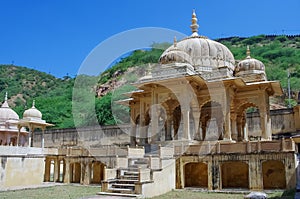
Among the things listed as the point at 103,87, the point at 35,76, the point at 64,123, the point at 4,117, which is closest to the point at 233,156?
the point at 4,117

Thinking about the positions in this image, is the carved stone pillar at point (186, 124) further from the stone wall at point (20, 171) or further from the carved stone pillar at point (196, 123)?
the stone wall at point (20, 171)

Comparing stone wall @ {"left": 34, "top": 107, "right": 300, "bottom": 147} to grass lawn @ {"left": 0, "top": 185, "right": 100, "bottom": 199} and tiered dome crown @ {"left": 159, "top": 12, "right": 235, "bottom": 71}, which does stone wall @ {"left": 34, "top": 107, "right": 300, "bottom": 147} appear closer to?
tiered dome crown @ {"left": 159, "top": 12, "right": 235, "bottom": 71}

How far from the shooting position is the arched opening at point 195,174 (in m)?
19.7

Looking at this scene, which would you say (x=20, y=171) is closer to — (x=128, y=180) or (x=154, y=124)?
(x=154, y=124)

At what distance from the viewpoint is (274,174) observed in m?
18.2

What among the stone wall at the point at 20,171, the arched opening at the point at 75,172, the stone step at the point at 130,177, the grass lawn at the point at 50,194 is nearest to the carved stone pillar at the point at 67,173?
the arched opening at the point at 75,172

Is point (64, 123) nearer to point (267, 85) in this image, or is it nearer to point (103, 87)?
point (103, 87)

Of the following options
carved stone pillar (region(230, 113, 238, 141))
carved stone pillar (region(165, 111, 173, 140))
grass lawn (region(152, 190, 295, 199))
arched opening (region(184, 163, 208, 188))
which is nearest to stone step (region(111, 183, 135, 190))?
grass lawn (region(152, 190, 295, 199))

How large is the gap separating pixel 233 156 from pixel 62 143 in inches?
1238

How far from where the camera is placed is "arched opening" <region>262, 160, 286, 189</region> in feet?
59.1

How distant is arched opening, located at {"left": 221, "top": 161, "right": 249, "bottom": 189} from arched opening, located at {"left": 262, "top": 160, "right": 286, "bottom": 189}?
3.61 ft

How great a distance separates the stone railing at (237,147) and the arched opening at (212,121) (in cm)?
390

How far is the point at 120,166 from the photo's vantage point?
17062mm

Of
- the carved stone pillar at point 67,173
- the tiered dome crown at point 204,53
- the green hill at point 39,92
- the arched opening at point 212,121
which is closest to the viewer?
the arched opening at point 212,121
